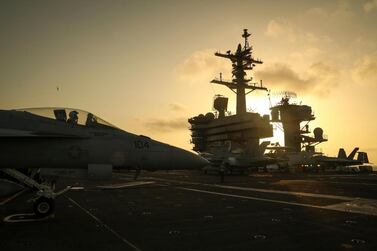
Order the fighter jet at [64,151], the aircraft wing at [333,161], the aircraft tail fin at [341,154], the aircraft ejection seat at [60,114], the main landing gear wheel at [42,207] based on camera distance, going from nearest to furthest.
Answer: the fighter jet at [64,151] → the main landing gear wheel at [42,207] → the aircraft ejection seat at [60,114] → the aircraft wing at [333,161] → the aircraft tail fin at [341,154]

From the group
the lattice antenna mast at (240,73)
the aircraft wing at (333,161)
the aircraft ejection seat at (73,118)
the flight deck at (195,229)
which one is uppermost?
the lattice antenna mast at (240,73)

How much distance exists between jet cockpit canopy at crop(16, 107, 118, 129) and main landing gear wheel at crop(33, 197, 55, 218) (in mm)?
2539

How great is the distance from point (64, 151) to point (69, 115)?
1.21 meters

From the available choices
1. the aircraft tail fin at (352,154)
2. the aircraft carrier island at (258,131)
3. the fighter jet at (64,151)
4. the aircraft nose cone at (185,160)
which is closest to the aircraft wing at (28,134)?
the fighter jet at (64,151)

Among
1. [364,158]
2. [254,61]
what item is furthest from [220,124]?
[364,158]

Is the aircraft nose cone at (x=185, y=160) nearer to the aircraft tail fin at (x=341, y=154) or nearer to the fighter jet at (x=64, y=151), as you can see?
the fighter jet at (x=64, y=151)

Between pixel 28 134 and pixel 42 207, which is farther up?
pixel 28 134

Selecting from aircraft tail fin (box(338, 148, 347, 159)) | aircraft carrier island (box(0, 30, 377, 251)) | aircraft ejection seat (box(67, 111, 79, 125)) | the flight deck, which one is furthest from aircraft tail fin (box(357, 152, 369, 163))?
aircraft ejection seat (box(67, 111, 79, 125))

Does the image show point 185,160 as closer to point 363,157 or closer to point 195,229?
point 195,229

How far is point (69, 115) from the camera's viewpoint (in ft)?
34.8

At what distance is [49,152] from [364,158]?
3047 inches

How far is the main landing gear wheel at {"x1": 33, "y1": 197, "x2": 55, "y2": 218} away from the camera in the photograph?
1030 cm

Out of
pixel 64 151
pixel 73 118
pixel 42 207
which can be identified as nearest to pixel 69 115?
pixel 73 118

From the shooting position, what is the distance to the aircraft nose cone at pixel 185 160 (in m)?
10.7
